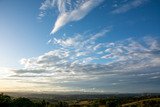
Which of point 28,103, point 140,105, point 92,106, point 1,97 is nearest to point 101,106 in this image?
point 92,106

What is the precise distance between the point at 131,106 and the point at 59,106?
4467 centimetres

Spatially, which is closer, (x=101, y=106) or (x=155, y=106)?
(x=155, y=106)

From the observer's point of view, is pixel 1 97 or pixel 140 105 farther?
pixel 140 105

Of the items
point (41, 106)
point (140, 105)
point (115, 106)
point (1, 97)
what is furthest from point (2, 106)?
point (140, 105)

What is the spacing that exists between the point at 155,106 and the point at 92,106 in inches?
1606

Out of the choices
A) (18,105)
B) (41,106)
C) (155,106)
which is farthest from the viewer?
(155,106)

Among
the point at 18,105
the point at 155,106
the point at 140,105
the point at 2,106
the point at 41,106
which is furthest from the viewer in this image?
the point at 140,105

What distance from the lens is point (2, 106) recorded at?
8544cm

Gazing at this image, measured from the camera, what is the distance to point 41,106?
110 metres

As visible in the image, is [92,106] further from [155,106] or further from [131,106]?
[155,106]

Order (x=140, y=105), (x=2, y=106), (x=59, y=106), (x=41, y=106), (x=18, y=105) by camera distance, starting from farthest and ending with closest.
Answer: (x=140, y=105) → (x=59, y=106) → (x=41, y=106) → (x=18, y=105) → (x=2, y=106)

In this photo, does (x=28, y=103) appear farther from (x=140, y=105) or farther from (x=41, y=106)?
(x=140, y=105)

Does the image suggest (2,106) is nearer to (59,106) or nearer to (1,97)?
(1,97)

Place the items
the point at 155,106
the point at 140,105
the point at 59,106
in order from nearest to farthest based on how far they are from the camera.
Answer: the point at 59,106 < the point at 155,106 < the point at 140,105
